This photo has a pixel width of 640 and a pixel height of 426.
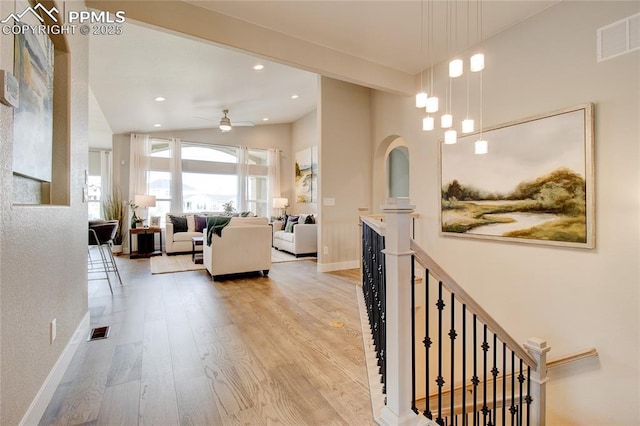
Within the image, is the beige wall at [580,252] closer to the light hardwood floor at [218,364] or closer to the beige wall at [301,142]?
the light hardwood floor at [218,364]

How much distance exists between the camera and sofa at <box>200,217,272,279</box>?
440cm

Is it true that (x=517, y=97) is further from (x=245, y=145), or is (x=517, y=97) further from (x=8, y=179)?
(x=245, y=145)

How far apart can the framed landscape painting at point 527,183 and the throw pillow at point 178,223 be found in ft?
19.1

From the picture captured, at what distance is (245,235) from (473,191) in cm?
322

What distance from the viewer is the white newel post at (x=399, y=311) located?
1433 mm

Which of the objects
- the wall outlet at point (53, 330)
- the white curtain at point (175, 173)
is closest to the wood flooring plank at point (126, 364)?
the wall outlet at point (53, 330)

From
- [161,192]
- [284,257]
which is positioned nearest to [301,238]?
[284,257]

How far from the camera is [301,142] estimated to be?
28.5 feet

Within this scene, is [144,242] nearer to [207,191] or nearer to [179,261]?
[179,261]

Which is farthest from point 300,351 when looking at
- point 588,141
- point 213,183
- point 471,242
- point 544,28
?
point 213,183

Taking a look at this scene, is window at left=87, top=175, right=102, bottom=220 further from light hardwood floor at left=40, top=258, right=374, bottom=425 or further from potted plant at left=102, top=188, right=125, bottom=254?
light hardwood floor at left=40, top=258, right=374, bottom=425

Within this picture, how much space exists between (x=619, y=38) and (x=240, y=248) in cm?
473

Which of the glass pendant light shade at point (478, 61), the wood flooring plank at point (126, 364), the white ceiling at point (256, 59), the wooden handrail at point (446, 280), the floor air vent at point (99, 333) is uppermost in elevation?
the white ceiling at point (256, 59)

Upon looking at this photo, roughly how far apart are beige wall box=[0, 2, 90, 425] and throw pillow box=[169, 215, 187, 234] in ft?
15.8
